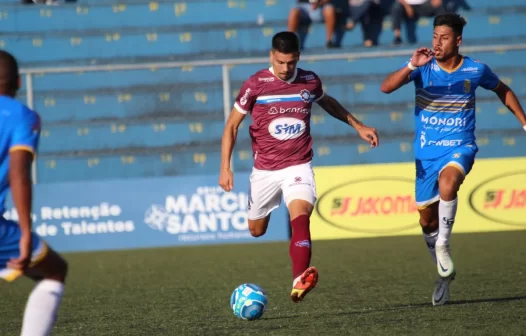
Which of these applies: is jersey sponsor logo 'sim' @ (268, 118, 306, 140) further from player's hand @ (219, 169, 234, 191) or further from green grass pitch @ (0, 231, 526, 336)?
green grass pitch @ (0, 231, 526, 336)

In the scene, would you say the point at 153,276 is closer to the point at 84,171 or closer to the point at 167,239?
the point at 167,239

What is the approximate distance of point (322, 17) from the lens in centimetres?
1756

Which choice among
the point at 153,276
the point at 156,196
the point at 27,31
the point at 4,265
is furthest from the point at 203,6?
the point at 4,265

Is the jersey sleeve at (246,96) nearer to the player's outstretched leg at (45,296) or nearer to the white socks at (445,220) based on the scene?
the white socks at (445,220)

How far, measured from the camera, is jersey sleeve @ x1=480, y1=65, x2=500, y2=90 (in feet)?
28.2

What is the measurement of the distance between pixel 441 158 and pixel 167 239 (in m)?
6.42

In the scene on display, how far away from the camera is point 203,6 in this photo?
17.8m

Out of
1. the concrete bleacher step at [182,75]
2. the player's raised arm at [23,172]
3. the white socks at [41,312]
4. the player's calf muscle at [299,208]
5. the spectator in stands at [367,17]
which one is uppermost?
the player's raised arm at [23,172]

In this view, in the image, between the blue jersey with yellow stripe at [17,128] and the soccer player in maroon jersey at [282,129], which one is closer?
the blue jersey with yellow stripe at [17,128]

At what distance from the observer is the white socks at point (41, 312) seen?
17.1 feet

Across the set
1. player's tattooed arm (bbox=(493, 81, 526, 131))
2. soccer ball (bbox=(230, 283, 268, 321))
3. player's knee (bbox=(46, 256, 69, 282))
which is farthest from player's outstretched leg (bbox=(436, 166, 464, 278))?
player's knee (bbox=(46, 256, 69, 282))

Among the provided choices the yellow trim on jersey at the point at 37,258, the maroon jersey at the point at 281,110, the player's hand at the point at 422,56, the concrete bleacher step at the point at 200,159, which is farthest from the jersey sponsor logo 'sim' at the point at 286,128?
the concrete bleacher step at the point at 200,159

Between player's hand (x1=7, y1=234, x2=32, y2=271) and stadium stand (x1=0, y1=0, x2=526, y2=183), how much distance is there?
969 centimetres

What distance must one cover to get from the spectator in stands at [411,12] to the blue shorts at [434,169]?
29.0 ft
